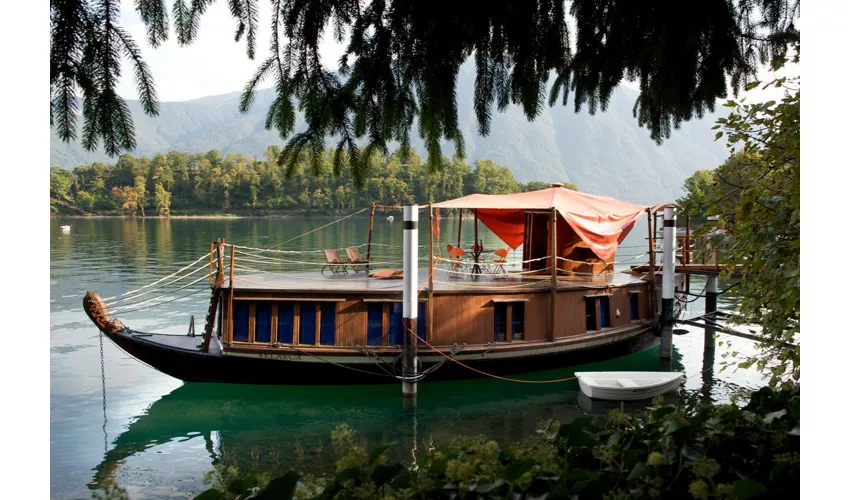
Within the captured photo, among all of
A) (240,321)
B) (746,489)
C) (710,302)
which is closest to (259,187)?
(710,302)

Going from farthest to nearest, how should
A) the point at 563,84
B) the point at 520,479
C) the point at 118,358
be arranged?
1. the point at 118,358
2. the point at 563,84
3. the point at 520,479

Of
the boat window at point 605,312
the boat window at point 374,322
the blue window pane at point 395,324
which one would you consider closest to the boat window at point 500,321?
the blue window pane at point 395,324

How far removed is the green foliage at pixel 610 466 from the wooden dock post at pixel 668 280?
1082 centimetres

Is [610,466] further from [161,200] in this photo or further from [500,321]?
[161,200]

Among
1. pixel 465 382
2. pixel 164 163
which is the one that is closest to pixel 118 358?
pixel 465 382

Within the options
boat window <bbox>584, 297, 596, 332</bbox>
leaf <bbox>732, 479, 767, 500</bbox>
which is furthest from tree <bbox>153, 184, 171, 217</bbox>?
leaf <bbox>732, 479, 767, 500</bbox>

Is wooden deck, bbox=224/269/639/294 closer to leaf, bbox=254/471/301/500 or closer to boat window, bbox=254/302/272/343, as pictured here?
boat window, bbox=254/302/272/343

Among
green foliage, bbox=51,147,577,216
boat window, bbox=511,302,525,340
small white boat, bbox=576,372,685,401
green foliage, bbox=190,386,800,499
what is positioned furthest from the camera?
green foliage, bbox=51,147,577,216

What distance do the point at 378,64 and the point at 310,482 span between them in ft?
6.90

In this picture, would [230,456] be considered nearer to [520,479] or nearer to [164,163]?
[520,479]

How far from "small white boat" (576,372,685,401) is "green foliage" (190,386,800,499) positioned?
8.13m

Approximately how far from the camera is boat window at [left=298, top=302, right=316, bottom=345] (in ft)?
36.1

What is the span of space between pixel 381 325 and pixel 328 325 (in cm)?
90
